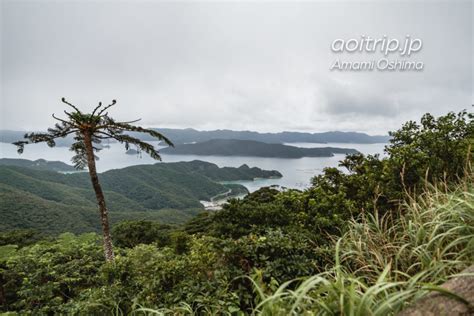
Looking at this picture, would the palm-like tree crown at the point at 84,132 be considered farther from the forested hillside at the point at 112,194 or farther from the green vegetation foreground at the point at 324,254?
the forested hillside at the point at 112,194

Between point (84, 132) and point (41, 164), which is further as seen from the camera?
point (41, 164)

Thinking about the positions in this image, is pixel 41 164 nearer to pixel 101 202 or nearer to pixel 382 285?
pixel 101 202

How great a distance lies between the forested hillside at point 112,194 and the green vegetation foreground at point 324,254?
5540 cm

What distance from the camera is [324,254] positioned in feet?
9.78

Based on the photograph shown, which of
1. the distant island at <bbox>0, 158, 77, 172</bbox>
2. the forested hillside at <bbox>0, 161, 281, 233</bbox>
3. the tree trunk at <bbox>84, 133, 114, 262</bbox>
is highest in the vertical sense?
the tree trunk at <bbox>84, 133, 114, 262</bbox>

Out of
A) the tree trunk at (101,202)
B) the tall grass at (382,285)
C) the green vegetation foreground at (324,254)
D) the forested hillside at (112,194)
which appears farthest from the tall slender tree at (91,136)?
the forested hillside at (112,194)

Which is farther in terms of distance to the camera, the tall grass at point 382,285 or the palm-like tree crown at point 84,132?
the palm-like tree crown at point 84,132

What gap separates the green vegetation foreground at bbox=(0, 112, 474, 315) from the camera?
1474mm

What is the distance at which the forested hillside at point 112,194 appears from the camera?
170ft

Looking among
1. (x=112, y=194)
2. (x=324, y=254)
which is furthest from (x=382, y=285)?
(x=112, y=194)

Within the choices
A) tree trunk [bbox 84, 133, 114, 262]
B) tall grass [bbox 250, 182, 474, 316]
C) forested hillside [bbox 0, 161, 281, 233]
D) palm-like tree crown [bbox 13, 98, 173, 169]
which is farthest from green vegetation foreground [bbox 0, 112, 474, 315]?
forested hillside [bbox 0, 161, 281, 233]

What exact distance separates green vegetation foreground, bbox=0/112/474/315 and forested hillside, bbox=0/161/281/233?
55403 millimetres

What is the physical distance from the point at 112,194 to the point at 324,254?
301ft

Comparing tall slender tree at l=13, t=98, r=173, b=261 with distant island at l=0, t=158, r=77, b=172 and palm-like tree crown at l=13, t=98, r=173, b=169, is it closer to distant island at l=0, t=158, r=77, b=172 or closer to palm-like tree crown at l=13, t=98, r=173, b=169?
palm-like tree crown at l=13, t=98, r=173, b=169
